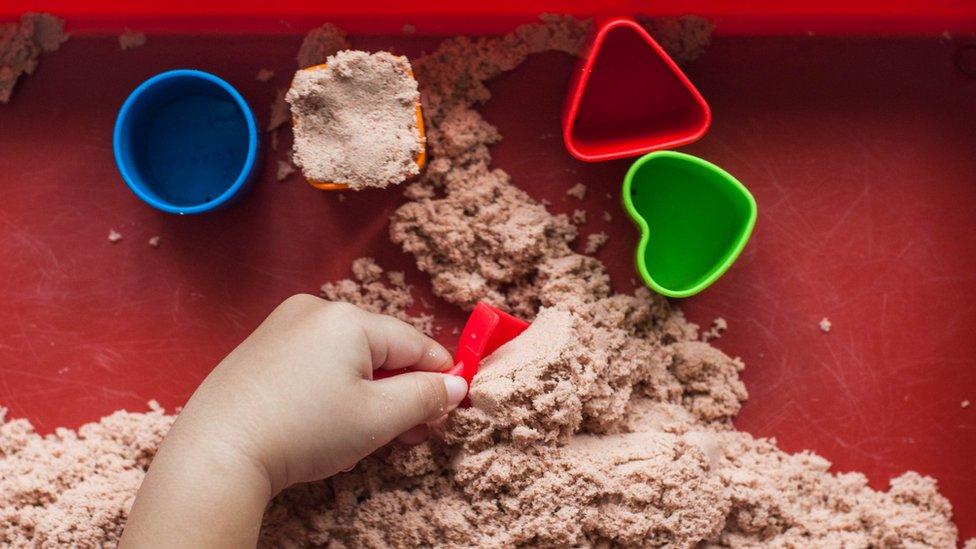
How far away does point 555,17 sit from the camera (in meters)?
1.20

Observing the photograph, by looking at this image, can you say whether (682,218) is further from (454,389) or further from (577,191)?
(454,389)

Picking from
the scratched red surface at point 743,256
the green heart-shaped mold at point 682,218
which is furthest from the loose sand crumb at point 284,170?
the green heart-shaped mold at point 682,218

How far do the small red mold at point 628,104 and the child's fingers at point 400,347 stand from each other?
1.04ft

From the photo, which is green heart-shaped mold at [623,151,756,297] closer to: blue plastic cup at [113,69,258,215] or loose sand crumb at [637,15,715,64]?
loose sand crumb at [637,15,715,64]

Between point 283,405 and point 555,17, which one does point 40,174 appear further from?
point 555,17

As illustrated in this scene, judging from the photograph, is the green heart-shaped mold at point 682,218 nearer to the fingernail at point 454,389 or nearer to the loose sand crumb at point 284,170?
the fingernail at point 454,389

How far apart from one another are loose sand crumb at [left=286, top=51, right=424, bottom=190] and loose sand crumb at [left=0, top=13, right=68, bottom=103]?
1.42 ft

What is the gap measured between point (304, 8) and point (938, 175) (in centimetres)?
94

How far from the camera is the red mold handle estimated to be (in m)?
1.11

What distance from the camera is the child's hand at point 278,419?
93 cm

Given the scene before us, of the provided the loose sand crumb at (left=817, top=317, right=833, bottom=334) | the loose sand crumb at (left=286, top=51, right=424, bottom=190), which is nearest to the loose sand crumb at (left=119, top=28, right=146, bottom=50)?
the loose sand crumb at (left=286, top=51, right=424, bottom=190)

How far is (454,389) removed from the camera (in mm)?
1067

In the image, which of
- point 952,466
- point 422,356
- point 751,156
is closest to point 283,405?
point 422,356

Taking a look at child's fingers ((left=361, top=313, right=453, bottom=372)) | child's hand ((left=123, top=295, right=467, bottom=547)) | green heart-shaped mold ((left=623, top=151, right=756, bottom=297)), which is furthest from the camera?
green heart-shaped mold ((left=623, top=151, right=756, bottom=297))
